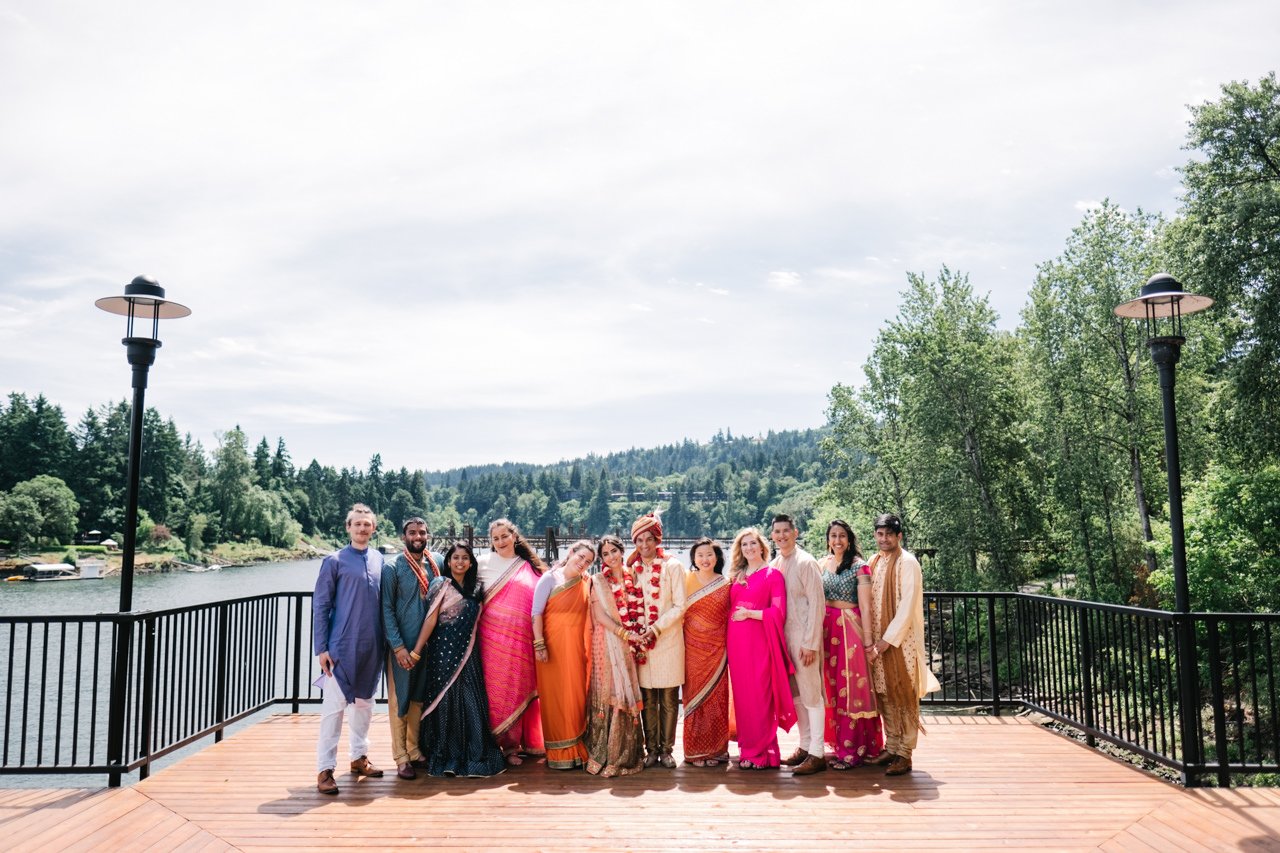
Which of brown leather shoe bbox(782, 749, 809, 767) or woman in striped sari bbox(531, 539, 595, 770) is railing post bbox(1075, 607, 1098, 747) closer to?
brown leather shoe bbox(782, 749, 809, 767)

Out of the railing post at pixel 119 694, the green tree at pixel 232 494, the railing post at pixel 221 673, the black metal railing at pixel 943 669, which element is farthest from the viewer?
the green tree at pixel 232 494

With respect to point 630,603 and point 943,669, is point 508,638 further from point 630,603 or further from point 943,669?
point 943,669

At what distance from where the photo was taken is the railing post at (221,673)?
5.77 m

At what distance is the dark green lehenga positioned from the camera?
4.85m

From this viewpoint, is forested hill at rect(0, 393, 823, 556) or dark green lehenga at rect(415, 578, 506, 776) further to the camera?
forested hill at rect(0, 393, 823, 556)

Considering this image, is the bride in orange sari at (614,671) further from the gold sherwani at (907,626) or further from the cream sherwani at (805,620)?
the gold sherwani at (907,626)

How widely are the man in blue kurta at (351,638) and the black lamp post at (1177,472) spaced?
4.67 m

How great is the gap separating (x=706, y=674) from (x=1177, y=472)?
125 inches

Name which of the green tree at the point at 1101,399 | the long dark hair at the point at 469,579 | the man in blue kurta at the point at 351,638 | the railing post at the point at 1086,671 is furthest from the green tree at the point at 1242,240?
the man in blue kurta at the point at 351,638

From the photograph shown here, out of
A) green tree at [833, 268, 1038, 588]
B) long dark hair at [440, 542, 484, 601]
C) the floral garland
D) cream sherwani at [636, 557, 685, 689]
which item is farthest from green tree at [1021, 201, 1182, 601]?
long dark hair at [440, 542, 484, 601]

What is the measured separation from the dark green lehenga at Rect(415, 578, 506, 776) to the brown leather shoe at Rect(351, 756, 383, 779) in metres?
0.29

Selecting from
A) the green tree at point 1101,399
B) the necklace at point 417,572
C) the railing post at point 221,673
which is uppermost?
the green tree at point 1101,399

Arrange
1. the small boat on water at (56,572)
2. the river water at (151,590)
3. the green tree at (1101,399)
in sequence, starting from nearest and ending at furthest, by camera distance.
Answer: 1. the green tree at (1101,399)
2. the river water at (151,590)
3. the small boat on water at (56,572)

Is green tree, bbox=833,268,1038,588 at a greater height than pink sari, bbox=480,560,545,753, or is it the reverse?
green tree, bbox=833,268,1038,588
